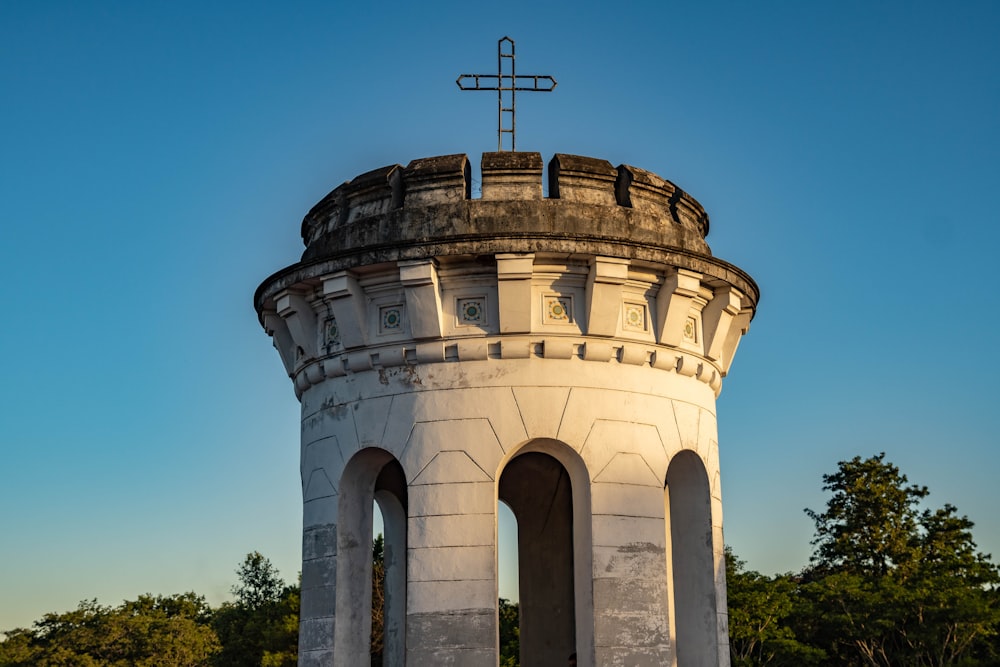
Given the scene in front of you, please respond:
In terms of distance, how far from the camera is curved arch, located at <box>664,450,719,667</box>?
14430 millimetres

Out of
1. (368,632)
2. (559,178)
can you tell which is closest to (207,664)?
(368,632)

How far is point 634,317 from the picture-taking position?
13773mm

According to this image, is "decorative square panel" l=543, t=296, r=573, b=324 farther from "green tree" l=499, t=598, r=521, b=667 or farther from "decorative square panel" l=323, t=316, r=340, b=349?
"green tree" l=499, t=598, r=521, b=667

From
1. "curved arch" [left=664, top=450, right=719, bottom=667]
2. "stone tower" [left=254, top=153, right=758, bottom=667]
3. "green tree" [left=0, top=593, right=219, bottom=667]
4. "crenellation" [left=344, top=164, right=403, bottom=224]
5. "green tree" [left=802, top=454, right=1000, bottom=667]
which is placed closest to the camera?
"stone tower" [left=254, top=153, right=758, bottom=667]

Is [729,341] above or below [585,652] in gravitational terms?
above

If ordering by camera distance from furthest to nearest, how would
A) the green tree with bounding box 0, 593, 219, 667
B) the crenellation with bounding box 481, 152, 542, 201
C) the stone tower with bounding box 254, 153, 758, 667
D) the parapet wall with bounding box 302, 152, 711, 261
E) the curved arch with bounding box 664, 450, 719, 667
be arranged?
the green tree with bounding box 0, 593, 219, 667
the curved arch with bounding box 664, 450, 719, 667
the crenellation with bounding box 481, 152, 542, 201
the parapet wall with bounding box 302, 152, 711, 261
the stone tower with bounding box 254, 153, 758, 667

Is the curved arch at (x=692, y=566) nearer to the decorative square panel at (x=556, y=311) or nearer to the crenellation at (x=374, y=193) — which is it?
the decorative square panel at (x=556, y=311)

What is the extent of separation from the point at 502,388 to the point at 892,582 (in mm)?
31351

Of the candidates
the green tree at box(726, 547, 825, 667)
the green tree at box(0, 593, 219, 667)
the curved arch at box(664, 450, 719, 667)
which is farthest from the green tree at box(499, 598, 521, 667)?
the curved arch at box(664, 450, 719, 667)

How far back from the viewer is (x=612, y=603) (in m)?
12.8

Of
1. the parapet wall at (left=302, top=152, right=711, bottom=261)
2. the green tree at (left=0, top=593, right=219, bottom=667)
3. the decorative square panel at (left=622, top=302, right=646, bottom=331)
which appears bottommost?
the green tree at (left=0, top=593, right=219, bottom=667)

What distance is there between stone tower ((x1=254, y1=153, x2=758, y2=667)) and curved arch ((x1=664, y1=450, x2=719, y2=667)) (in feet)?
0.09

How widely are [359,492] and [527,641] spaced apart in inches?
230

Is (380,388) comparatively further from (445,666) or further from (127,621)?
(127,621)
